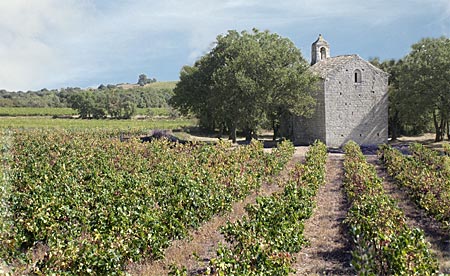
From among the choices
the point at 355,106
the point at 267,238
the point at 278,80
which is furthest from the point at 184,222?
the point at 355,106

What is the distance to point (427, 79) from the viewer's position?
103 feet

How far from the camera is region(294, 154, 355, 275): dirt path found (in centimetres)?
784

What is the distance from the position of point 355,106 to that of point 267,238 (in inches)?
1142

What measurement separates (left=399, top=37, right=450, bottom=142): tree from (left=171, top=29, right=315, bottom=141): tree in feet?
25.5

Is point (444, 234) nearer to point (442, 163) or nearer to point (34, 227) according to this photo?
point (442, 163)

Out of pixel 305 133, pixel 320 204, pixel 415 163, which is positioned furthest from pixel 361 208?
pixel 305 133

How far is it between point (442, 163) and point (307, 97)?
55.6 feet

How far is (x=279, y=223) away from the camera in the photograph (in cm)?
788

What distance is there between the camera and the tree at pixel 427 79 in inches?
1217

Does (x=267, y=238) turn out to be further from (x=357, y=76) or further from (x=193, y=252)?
(x=357, y=76)

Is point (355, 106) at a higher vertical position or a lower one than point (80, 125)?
higher

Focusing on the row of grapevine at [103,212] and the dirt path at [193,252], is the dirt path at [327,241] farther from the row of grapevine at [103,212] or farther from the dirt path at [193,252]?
the row of grapevine at [103,212]

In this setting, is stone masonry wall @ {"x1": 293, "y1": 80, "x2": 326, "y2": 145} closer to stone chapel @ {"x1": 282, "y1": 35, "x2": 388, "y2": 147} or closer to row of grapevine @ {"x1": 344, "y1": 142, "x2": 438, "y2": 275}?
stone chapel @ {"x1": 282, "y1": 35, "x2": 388, "y2": 147}

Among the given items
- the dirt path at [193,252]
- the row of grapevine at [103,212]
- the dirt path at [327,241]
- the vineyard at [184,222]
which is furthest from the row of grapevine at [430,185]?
the dirt path at [193,252]
